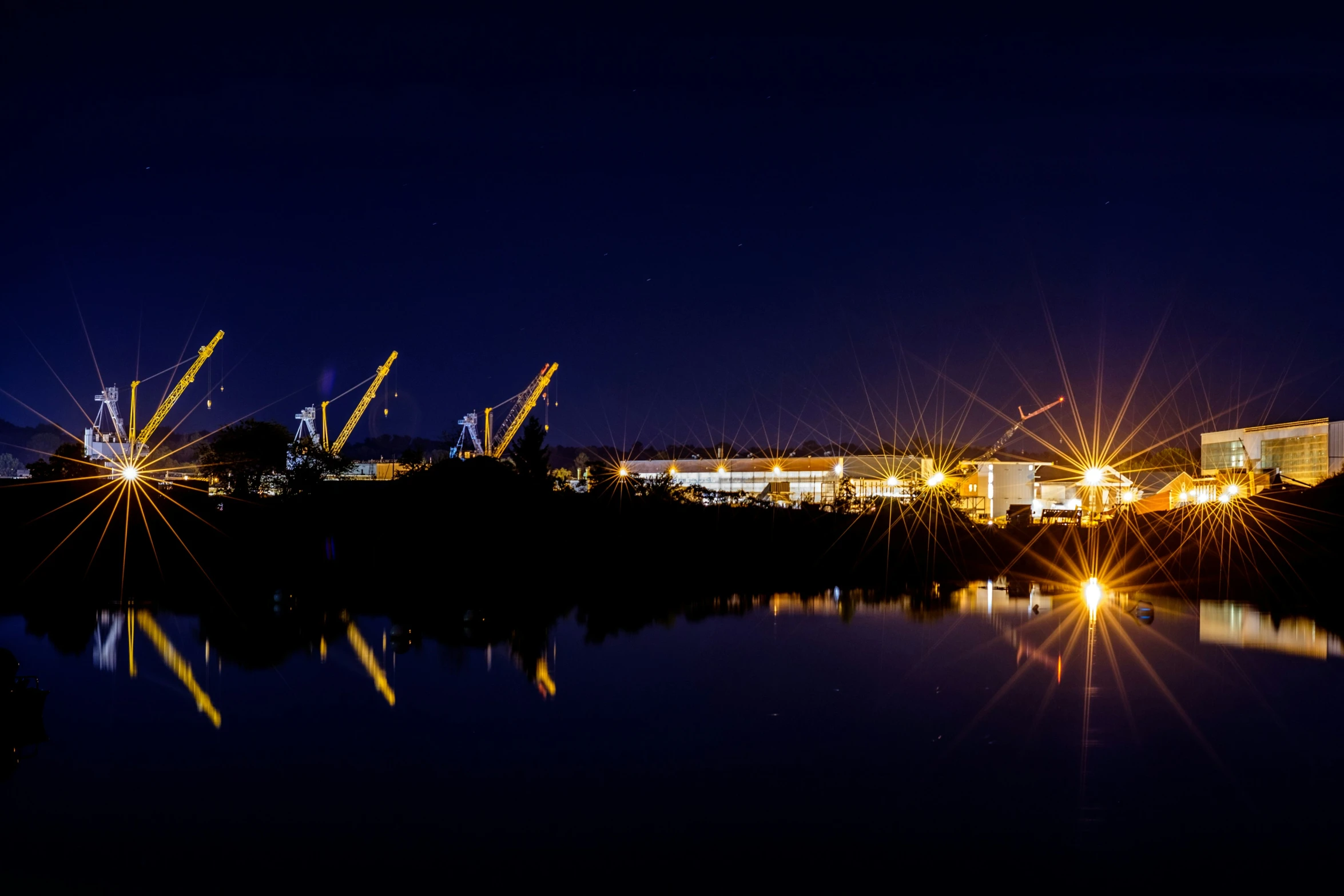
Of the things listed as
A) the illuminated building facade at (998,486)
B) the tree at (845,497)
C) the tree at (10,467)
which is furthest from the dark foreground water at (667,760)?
the tree at (10,467)

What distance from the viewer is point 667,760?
45.7 ft

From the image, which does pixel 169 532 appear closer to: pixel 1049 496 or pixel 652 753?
pixel 652 753

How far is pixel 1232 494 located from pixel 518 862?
34882 mm

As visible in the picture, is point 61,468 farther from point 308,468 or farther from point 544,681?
point 544,681

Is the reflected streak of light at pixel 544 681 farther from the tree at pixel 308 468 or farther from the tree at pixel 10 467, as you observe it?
the tree at pixel 10 467

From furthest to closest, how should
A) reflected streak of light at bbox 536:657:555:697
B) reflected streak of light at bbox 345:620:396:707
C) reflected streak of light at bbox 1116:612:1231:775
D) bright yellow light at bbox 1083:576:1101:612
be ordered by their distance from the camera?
1. bright yellow light at bbox 1083:576:1101:612
2. reflected streak of light at bbox 536:657:555:697
3. reflected streak of light at bbox 345:620:396:707
4. reflected streak of light at bbox 1116:612:1231:775

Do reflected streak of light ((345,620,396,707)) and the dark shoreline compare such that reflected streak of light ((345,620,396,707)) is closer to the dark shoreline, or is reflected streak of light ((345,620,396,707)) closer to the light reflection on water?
the dark shoreline

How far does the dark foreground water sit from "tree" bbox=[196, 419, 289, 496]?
24063 mm

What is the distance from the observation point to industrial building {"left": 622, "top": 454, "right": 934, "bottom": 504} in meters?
52.4

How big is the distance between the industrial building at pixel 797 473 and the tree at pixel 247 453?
52.8 ft

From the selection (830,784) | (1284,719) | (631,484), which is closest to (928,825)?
(830,784)

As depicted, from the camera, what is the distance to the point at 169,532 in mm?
32125

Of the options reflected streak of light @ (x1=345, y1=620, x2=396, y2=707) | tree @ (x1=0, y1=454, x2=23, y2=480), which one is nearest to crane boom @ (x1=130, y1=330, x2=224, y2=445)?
tree @ (x1=0, y1=454, x2=23, y2=480)

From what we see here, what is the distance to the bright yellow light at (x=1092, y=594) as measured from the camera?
26.8 meters
